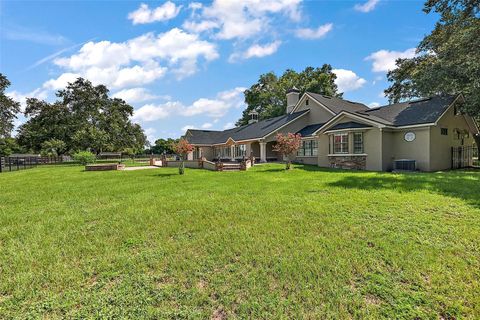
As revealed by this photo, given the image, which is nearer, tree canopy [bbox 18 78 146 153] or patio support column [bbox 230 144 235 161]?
patio support column [bbox 230 144 235 161]

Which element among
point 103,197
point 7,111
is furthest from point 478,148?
point 7,111

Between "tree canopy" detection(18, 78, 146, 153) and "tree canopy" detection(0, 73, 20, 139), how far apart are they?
4413 millimetres

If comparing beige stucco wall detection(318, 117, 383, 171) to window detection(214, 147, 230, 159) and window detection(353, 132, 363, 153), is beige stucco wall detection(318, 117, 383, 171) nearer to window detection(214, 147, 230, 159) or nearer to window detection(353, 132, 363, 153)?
window detection(353, 132, 363, 153)

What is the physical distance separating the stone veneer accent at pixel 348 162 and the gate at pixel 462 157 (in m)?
6.26

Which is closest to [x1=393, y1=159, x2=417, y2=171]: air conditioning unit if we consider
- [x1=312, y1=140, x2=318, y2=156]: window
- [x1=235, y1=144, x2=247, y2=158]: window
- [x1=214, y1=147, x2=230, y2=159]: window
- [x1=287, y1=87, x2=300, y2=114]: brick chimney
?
[x1=312, y1=140, x2=318, y2=156]: window

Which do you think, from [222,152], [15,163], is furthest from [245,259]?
[222,152]

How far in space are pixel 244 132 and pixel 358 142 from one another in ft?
49.3

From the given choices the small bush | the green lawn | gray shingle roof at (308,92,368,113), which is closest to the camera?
the green lawn

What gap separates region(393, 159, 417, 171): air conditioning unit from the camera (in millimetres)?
16266

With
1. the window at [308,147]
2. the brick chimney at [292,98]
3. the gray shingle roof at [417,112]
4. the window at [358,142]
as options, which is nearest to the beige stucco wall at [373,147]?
the window at [358,142]

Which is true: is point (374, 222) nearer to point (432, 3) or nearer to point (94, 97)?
point (432, 3)

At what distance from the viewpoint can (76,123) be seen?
40.7m

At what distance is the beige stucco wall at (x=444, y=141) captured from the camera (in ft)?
53.0

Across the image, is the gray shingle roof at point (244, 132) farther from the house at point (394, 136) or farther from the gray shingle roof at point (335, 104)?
the house at point (394, 136)
